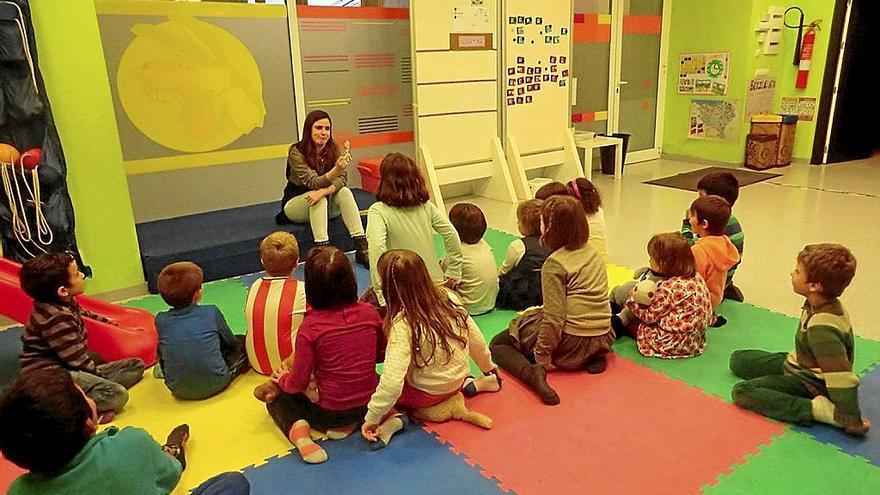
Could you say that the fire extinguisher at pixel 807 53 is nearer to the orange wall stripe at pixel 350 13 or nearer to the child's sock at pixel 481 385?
the orange wall stripe at pixel 350 13

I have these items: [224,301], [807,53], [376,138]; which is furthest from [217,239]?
[807,53]

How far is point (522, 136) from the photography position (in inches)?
237

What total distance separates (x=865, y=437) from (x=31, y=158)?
148 inches

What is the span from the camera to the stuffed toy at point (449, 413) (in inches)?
91.8

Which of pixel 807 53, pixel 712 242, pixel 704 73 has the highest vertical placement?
pixel 807 53

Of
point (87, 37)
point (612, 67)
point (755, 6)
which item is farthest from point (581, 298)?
point (755, 6)

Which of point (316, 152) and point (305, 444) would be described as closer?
point (305, 444)

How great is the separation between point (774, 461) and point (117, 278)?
3423 mm

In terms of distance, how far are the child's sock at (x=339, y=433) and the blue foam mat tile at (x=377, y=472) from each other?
0.07ft

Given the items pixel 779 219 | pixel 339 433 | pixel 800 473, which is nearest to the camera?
pixel 800 473

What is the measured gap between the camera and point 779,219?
500cm

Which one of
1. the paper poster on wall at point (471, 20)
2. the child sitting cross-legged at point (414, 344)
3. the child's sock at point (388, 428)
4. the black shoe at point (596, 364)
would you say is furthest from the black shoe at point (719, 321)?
the paper poster on wall at point (471, 20)

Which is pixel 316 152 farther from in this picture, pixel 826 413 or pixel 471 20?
pixel 826 413

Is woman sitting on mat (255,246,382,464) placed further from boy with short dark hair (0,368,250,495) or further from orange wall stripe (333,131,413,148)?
orange wall stripe (333,131,413,148)
